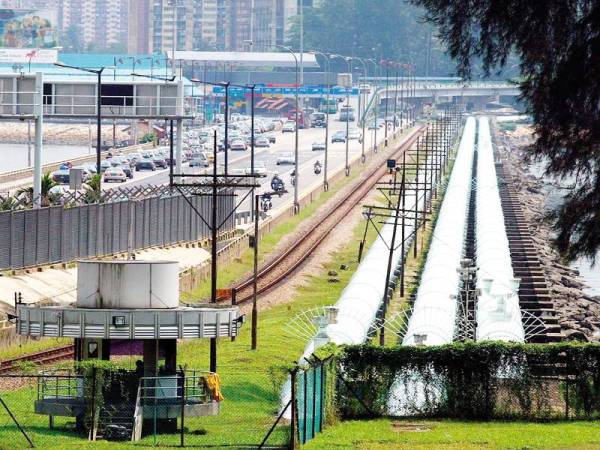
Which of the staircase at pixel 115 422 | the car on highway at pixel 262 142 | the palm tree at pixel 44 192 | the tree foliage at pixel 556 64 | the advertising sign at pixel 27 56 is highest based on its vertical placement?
the tree foliage at pixel 556 64

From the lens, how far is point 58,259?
212ft

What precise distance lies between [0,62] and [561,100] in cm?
13145

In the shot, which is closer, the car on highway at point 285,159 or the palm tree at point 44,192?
the palm tree at point 44,192

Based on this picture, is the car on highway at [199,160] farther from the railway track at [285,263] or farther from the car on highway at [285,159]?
the railway track at [285,263]

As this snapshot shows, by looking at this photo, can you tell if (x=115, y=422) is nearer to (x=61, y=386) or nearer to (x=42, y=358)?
(x=61, y=386)

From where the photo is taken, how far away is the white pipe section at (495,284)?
53500mm

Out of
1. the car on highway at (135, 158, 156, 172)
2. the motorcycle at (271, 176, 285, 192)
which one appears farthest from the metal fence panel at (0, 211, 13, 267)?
the car on highway at (135, 158, 156, 172)

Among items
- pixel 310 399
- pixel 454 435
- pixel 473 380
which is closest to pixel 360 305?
pixel 473 380

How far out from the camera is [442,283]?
6569 cm

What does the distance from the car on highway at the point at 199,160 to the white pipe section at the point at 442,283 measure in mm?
27397

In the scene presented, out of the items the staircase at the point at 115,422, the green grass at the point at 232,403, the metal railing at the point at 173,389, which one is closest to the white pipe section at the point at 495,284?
the green grass at the point at 232,403

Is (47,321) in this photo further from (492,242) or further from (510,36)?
(492,242)

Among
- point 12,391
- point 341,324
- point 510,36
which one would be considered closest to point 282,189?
point 341,324

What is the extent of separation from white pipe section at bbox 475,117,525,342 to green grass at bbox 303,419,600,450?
983 centimetres
